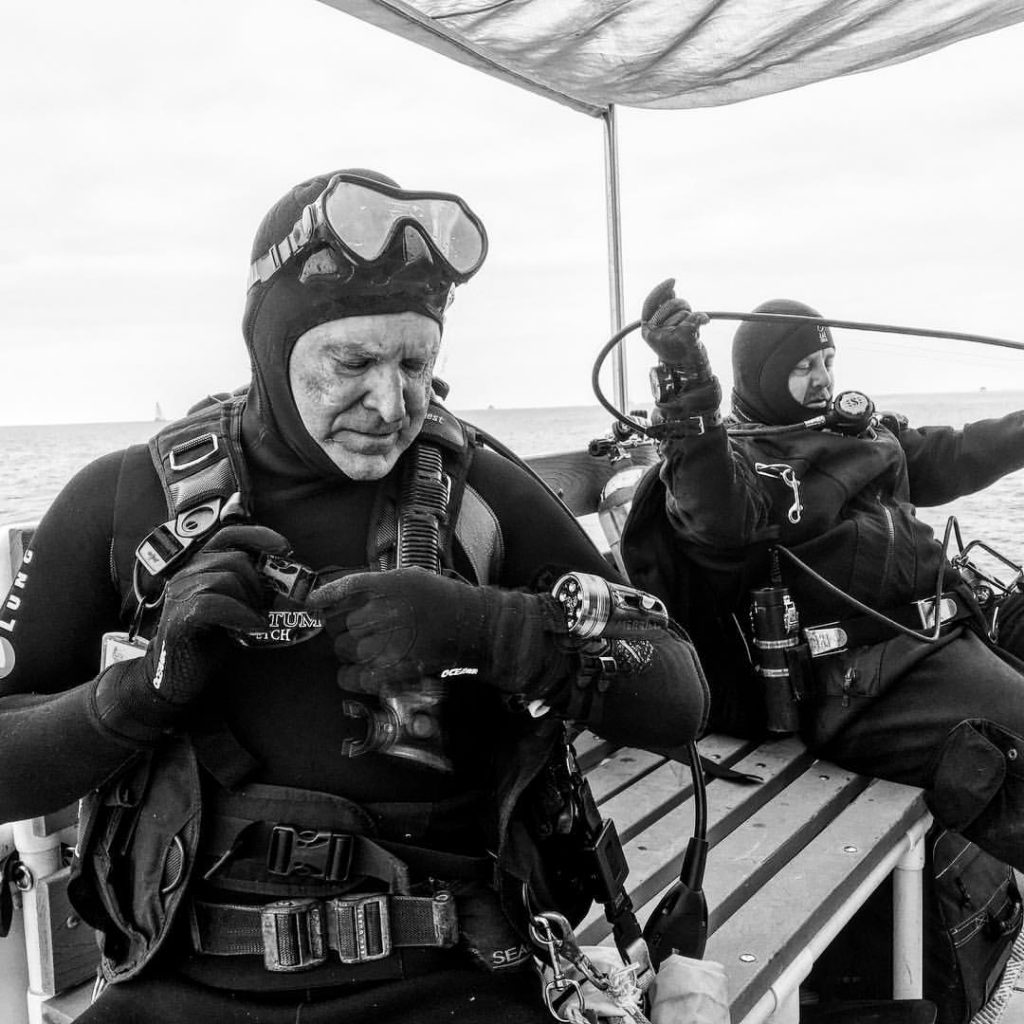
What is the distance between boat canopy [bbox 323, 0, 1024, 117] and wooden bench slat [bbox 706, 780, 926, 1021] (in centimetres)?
260

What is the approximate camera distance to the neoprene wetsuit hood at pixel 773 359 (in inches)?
127

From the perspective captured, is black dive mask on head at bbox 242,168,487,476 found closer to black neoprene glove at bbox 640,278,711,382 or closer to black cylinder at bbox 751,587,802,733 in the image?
black neoprene glove at bbox 640,278,711,382

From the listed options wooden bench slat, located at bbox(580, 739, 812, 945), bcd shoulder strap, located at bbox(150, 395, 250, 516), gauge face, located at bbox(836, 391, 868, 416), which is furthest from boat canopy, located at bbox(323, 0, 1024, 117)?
wooden bench slat, located at bbox(580, 739, 812, 945)

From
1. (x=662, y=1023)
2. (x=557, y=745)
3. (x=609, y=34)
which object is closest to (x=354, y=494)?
(x=557, y=745)

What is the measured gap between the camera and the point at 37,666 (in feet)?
4.93

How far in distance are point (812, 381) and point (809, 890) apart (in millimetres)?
1696

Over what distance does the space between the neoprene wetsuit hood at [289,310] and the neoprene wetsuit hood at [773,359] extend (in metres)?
1.96

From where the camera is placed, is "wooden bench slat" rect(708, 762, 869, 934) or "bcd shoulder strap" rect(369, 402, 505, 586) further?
"wooden bench slat" rect(708, 762, 869, 934)

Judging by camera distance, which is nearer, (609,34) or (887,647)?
(887,647)

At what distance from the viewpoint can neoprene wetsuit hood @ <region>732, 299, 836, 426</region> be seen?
322 centimetres

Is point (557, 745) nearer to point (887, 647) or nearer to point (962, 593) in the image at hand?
point (887, 647)

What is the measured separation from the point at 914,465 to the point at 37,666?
10.1 ft

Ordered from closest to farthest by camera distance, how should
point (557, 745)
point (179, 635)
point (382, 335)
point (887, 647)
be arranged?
1. point (179, 635)
2. point (382, 335)
3. point (557, 745)
4. point (887, 647)

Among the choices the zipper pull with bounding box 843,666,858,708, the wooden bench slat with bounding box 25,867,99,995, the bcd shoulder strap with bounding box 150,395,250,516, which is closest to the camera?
the bcd shoulder strap with bounding box 150,395,250,516
